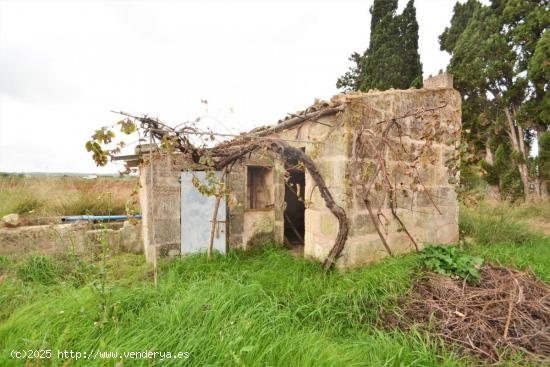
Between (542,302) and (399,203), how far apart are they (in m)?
1.90

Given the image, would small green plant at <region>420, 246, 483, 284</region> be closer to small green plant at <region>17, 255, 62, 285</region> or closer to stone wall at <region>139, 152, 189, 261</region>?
stone wall at <region>139, 152, 189, 261</region>

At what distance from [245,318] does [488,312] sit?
2.67 metres

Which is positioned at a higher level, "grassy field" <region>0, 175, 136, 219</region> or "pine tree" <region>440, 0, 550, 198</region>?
"pine tree" <region>440, 0, 550, 198</region>

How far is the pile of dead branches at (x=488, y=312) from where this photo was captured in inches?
99.3

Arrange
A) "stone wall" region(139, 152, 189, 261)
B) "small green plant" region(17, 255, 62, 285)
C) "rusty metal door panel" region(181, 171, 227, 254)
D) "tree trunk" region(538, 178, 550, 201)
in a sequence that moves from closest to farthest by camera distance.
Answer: "small green plant" region(17, 255, 62, 285) → "stone wall" region(139, 152, 189, 261) → "rusty metal door panel" region(181, 171, 227, 254) → "tree trunk" region(538, 178, 550, 201)

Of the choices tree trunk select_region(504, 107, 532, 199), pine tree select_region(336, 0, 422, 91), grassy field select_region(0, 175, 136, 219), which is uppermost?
pine tree select_region(336, 0, 422, 91)

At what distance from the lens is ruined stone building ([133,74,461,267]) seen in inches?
149

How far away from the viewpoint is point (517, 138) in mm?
10484

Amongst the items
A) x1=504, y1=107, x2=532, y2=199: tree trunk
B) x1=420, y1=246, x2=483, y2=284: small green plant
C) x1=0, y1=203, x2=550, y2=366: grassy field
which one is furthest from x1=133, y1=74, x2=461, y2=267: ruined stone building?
x1=504, y1=107, x2=532, y2=199: tree trunk

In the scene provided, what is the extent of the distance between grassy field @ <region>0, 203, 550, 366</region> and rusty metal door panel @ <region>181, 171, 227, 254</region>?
123 cm

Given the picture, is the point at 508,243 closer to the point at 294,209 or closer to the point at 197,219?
the point at 294,209

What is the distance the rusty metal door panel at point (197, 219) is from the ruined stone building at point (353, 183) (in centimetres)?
2

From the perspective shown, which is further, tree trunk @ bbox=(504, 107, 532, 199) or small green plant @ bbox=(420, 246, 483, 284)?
tree trunk @ bbox=(504, 107, 532, 199)

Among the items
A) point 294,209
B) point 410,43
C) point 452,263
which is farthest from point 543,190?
point 452,263
